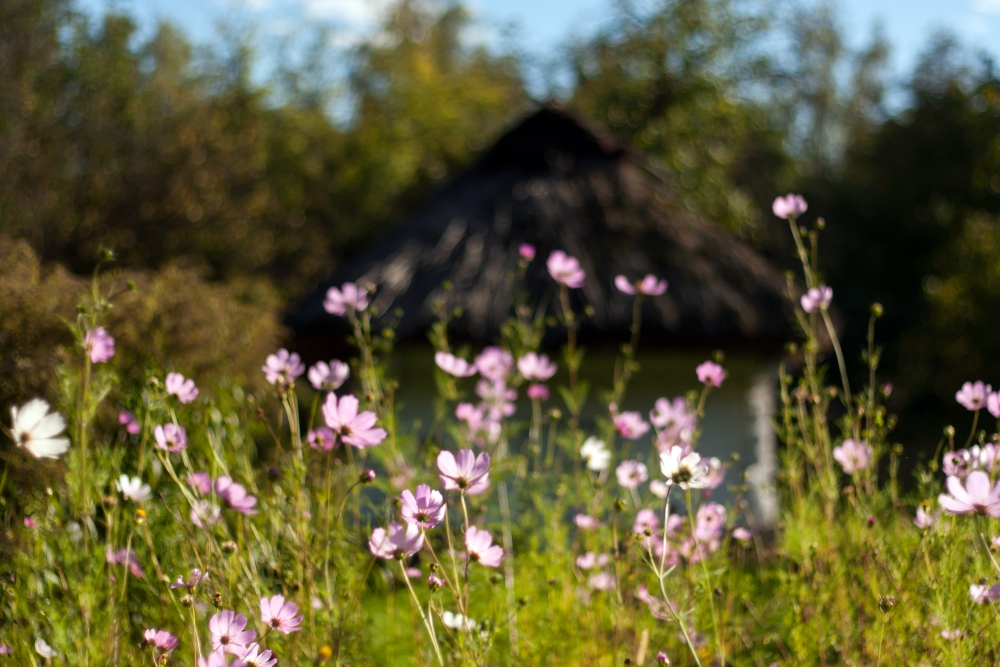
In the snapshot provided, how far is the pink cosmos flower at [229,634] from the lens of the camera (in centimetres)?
140

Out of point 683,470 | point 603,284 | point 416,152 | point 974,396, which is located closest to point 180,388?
point 683,470

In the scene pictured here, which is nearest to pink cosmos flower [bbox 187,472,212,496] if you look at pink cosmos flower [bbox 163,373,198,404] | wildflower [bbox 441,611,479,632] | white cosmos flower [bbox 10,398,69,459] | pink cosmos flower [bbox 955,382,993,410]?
pink cosmos flower [bbox 163,373,198,404]

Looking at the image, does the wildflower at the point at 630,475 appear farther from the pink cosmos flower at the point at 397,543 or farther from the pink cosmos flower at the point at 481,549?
the pink cosmos flower at the point at 397,543

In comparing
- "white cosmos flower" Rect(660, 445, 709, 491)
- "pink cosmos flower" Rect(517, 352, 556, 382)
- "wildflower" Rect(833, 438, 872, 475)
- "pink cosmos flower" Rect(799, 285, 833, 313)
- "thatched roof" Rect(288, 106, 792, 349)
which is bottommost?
"thatched roof" Rect(288, 106, 792, 349)

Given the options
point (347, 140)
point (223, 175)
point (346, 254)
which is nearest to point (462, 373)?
point (223, 175)

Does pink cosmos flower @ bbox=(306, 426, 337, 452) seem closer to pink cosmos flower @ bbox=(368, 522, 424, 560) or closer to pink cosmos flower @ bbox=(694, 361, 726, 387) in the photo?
pink cosmos flower @ bbox=(368, 522, 424, 560)

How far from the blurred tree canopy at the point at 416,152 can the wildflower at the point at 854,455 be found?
22.3ft

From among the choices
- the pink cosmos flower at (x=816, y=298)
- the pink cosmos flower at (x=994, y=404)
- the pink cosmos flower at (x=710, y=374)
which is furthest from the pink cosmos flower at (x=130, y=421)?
the pink cosmos flower at (x=994, y=404)

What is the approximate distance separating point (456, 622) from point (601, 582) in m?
0.44

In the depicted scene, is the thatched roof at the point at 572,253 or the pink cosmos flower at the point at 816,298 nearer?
the pink cosmos flower at the point at 816,298

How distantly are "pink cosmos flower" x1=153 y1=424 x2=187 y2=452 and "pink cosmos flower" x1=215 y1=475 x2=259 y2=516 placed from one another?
0.11 meters

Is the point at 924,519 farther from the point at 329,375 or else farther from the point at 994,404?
the point at 329,375

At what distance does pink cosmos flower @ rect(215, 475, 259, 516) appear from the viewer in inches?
69.5

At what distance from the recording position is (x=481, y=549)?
60.6 inches
